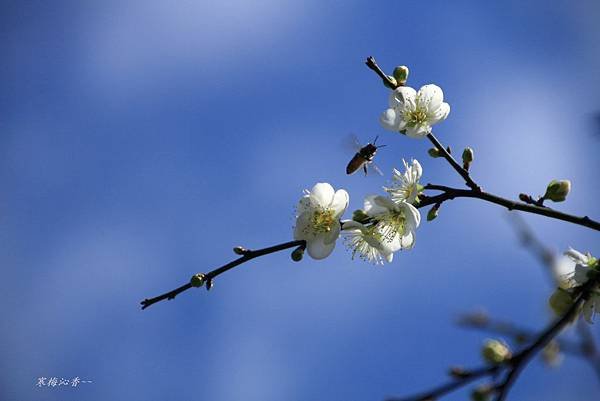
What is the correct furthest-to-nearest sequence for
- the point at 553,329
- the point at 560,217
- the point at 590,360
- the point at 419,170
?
the point at 419,170 < the point at 560,217 < the point at 590,360 < the point at 553,329

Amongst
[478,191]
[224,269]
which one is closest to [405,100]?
[478,191]

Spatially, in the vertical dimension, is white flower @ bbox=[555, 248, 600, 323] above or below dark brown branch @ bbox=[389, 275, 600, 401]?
A: above

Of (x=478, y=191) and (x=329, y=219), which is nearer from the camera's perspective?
(x=478, y=191)

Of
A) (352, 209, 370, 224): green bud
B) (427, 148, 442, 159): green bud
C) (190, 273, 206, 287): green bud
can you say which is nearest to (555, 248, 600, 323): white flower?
(427, 148, 442, 159): green bud

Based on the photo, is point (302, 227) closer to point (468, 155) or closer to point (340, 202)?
point (340, 202)

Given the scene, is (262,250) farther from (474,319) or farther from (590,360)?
(590,360)

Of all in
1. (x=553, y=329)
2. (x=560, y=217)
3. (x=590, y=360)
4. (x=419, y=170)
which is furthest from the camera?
(x=419, y=170)

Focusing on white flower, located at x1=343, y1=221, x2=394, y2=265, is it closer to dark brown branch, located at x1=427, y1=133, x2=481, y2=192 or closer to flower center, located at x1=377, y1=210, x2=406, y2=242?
flower center, located at x1=377, y1=210, x2=406, y2=242
